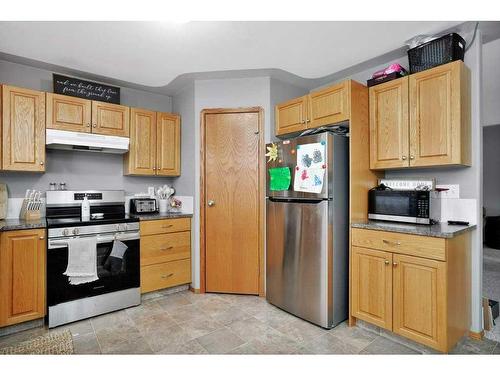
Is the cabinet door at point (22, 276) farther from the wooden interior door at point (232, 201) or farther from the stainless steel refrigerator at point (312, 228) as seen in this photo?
the stainless steel refrigerator at point (312, 228)

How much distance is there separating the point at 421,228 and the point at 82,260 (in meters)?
2.73

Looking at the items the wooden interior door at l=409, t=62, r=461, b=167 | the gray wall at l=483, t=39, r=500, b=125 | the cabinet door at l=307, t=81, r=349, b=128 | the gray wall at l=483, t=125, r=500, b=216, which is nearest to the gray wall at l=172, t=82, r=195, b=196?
the cabinet door at l=307, t=81, r=349, b=128

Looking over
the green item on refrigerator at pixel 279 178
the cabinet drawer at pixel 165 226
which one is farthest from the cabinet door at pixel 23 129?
the green item on refrigerator at pixel 279 178

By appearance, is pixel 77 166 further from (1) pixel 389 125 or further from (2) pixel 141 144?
(1) pixel 389 125

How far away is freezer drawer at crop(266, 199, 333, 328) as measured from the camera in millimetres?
2266

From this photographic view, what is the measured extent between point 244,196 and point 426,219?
5.53 feet

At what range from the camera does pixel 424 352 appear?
191 cm

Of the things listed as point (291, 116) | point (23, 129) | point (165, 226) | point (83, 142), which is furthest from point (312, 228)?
point (23, 129)

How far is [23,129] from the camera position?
8.17 feet

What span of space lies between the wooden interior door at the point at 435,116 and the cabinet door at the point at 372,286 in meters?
0.80

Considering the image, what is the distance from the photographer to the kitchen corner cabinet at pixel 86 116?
8.63 ft

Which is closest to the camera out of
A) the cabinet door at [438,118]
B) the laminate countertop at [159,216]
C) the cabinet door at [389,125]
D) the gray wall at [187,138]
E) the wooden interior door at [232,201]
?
the cabinet door at [438,118]

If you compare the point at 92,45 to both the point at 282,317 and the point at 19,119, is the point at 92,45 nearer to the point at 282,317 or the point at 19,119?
the point at 19,119

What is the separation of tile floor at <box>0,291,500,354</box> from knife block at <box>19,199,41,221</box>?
3.19ft
